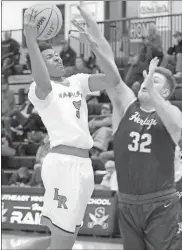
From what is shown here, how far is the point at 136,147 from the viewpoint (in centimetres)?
439

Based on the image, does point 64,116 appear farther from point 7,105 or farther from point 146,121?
point 7,105

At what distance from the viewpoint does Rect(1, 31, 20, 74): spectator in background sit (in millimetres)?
15391

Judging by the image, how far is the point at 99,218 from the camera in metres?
9.29

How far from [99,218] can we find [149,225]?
5.01m

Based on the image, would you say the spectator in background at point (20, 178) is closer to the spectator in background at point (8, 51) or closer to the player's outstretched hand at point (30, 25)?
the spectator in background at point (8, 51)

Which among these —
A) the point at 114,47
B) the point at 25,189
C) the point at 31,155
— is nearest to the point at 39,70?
the point at 25,189

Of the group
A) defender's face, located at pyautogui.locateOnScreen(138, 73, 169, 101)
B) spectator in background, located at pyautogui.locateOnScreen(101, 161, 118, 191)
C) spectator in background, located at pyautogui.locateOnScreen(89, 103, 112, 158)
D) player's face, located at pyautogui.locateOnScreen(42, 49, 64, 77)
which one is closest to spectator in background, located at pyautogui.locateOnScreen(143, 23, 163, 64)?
spectator in background, located at pyautogui.locateOnScreen(89, 103, 112, 158)

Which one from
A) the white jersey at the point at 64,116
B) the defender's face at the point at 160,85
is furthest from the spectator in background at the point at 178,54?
the white jersey at the point at 64,116

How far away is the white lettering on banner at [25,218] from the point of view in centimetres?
975

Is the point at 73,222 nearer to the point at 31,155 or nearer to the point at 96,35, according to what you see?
the point at 96,35

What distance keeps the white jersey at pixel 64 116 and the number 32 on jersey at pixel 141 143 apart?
0.37 meters

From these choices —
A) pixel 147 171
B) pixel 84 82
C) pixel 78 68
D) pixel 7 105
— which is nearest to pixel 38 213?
pixel 78 68

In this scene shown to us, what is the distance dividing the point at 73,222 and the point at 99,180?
22.2 feet

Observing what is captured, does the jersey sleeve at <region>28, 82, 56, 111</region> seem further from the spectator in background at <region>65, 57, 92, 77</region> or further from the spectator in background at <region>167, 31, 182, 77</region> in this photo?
the spectator in background at <region>65, 57, 92, 77</region>
